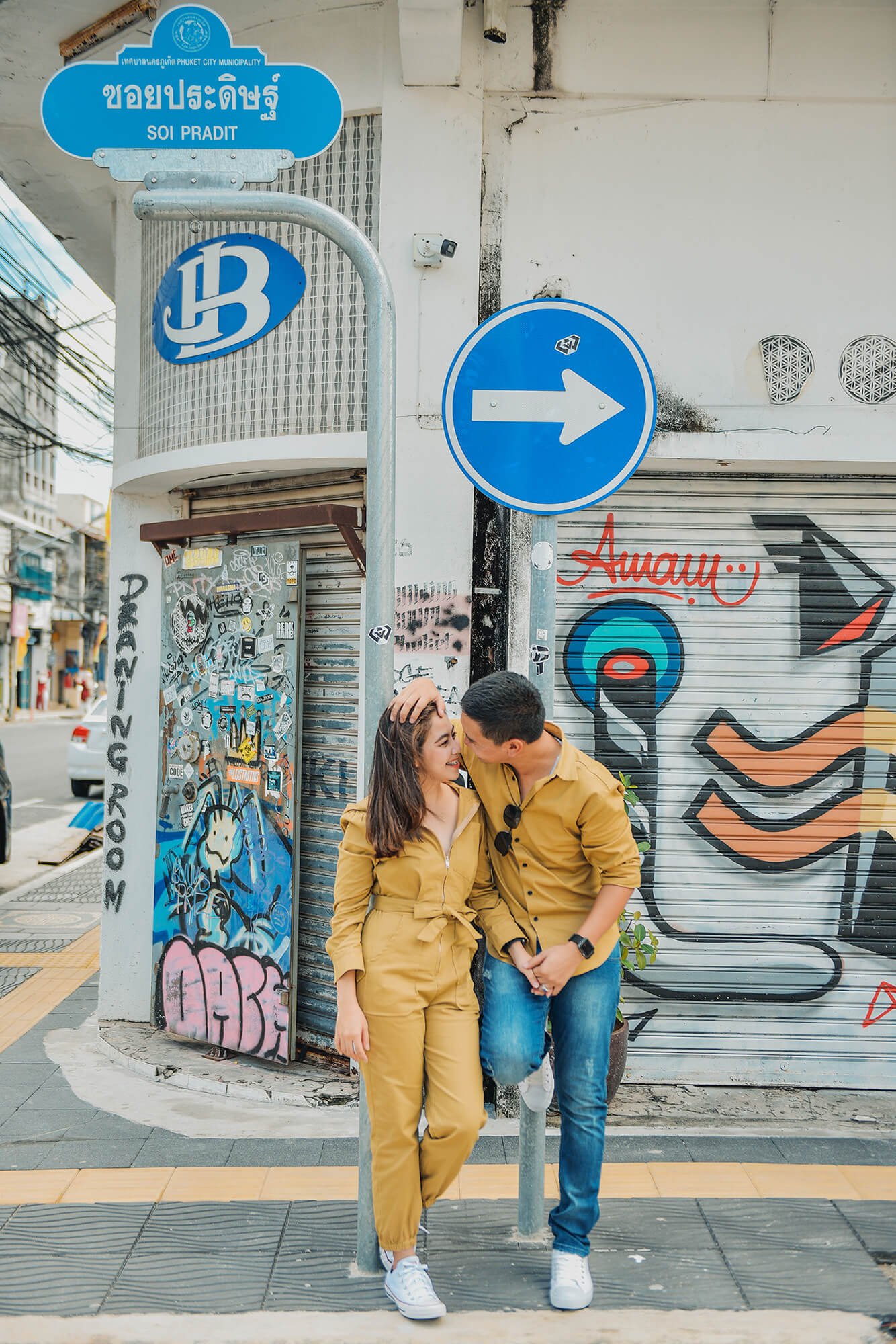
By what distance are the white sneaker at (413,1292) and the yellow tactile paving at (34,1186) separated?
1.40 metres

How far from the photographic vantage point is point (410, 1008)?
2938 millimetres

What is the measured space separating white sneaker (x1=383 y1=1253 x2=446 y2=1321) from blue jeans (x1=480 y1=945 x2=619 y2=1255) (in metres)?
0.41

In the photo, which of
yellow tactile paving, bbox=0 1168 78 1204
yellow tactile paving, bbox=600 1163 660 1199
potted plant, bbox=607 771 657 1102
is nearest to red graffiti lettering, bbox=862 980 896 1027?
potted plant, bbox=607 771 657 1102

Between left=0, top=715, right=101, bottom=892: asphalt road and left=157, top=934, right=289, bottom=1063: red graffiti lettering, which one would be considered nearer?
left=157, top=934, right=289, bottom=1063: red graffiti lettering

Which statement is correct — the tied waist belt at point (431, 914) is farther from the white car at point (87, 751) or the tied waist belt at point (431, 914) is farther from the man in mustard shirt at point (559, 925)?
the white car at point (87, 751)

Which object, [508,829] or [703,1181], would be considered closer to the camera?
[508,829]

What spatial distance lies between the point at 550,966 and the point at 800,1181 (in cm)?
168

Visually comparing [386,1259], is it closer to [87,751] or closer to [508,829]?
[508,829]

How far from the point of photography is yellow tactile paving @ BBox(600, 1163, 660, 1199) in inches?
148

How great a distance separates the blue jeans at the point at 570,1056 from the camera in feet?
10.1

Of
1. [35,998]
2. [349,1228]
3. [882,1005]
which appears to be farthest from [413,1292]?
[35,998]

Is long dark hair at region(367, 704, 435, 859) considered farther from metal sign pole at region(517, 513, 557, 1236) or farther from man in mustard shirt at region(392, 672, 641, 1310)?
metal sign pole at region(517, 513, 557, 1236)

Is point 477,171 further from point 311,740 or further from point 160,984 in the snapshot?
point 160,984

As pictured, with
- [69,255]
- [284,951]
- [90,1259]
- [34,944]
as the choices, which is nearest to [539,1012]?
[90,1259]
